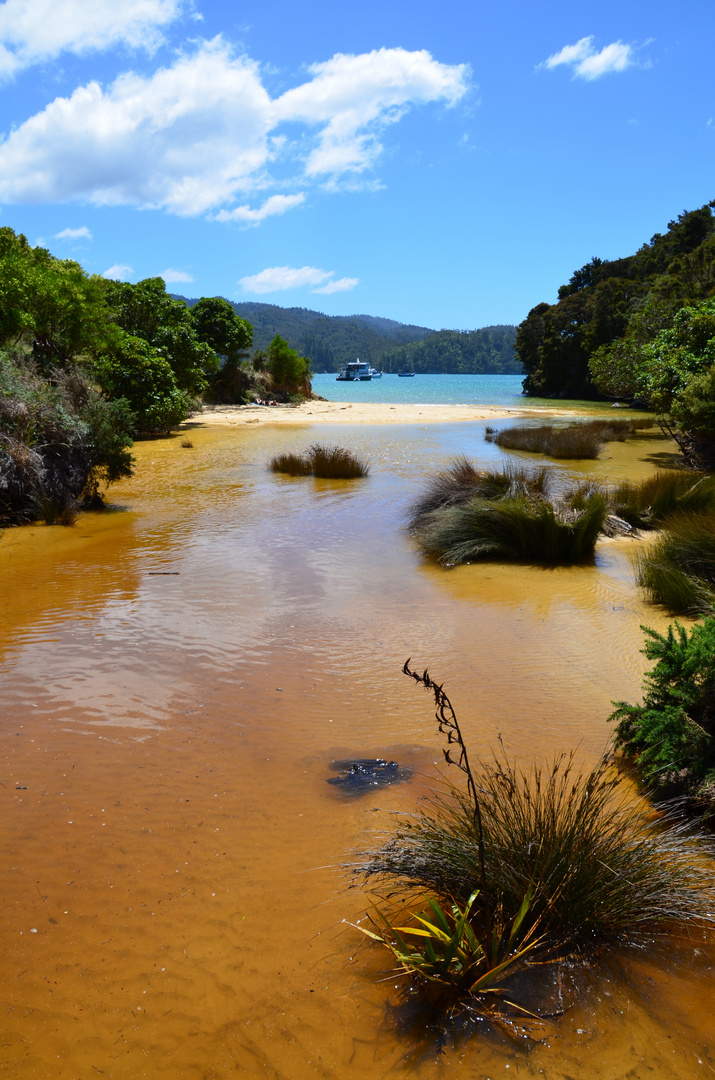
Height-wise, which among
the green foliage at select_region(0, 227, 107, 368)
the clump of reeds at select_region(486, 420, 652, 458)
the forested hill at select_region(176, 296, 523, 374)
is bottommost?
the clump of reeds at select_region(486, 420, 652, 458)

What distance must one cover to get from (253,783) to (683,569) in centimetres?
512

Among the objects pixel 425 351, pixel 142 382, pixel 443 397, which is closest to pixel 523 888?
pixel 142 382

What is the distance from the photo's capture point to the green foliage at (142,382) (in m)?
19.7

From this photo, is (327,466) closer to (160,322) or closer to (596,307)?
(160,322)

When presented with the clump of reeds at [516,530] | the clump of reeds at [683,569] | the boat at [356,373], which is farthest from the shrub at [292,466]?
the boat at [356,373]

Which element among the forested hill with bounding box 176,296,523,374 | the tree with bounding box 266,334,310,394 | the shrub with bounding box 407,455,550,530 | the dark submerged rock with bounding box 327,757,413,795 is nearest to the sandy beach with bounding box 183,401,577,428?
the tree with bounding box 266,334,310,394

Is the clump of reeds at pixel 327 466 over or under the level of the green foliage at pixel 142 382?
under

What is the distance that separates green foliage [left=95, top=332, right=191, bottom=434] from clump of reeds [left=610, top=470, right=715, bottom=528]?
1433 cm

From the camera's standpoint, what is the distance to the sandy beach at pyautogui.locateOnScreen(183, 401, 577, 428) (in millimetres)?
31016

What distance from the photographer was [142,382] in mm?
20766

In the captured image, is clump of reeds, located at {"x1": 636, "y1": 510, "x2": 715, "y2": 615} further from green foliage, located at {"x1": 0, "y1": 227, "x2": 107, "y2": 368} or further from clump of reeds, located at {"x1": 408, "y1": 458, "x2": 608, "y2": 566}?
green foliage, located at {"x1": 0, "y1": 227, "x2": 107, "y2": 368}

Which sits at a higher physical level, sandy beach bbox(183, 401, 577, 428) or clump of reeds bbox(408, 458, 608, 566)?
sandy beach bbox(183, 401, 577, 428)

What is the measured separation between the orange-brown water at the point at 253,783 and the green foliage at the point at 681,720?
59cm

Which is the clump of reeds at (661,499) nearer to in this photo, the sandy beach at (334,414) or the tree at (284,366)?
the sandy beach at (334,414)
